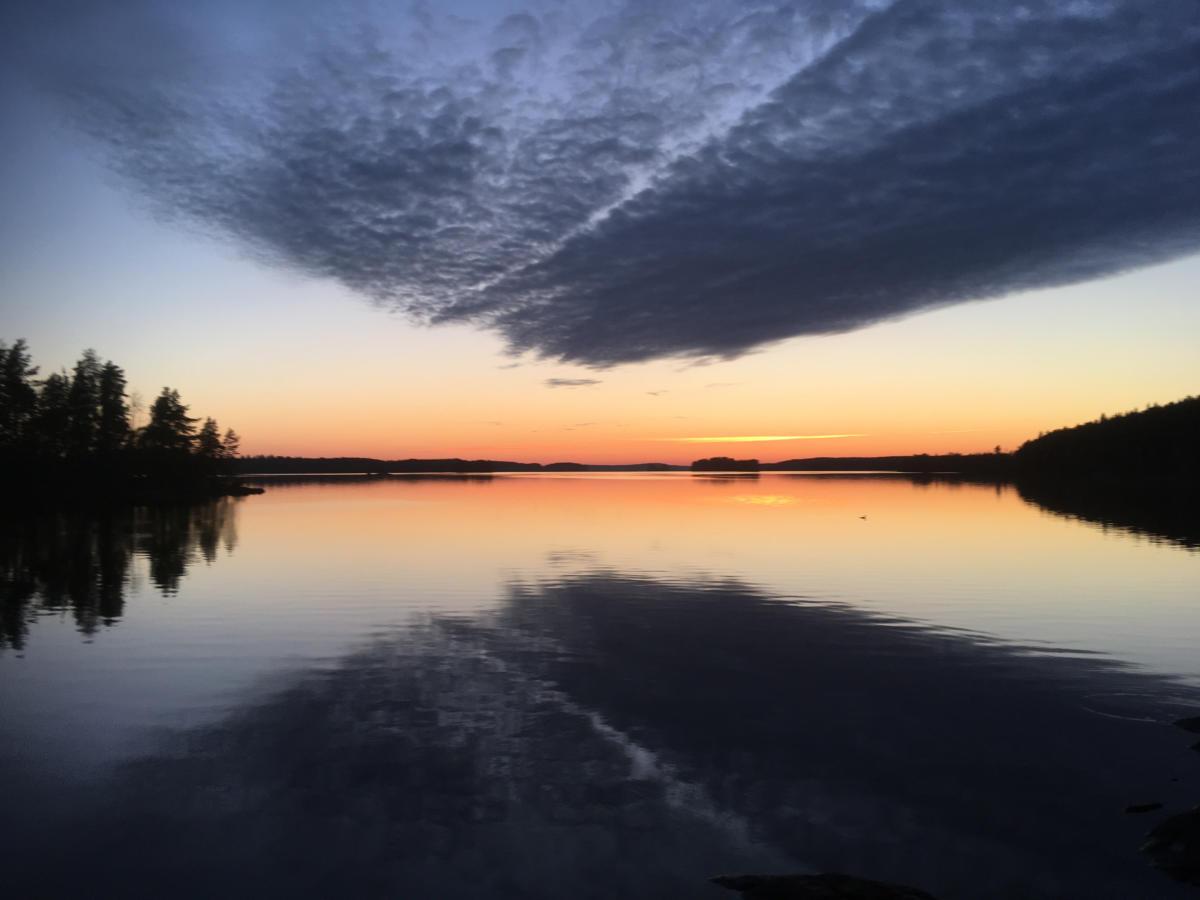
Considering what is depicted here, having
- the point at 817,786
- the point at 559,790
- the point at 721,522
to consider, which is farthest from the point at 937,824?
the point at 721,522

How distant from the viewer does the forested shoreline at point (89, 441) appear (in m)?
94.3

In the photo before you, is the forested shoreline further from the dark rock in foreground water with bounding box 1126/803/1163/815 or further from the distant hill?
the distant hill

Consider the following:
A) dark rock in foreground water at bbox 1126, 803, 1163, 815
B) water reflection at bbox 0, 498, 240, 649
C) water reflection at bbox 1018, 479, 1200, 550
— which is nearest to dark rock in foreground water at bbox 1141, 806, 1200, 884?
dark rock in foreground water at bbox 1126, 803, 1163, 815

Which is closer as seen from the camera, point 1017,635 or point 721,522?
point 1017,635

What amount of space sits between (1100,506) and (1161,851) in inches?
4094

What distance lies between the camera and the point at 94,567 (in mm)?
43125

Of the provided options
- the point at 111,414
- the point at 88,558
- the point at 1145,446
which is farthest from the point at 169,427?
the point at 1145,446

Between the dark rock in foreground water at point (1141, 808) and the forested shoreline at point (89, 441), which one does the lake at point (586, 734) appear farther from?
the forested shoreline at point (89, 441)

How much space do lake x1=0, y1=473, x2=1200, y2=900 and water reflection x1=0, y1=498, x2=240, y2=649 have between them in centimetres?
39

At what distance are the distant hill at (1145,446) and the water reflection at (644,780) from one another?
17465 centimetres

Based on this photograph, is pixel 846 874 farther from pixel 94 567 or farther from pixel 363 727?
pixel 94 567

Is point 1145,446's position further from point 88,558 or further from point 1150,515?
point 88,558

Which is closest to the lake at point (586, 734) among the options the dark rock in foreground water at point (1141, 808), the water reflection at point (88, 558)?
the dark rock in foreground water at point (1141, 808)

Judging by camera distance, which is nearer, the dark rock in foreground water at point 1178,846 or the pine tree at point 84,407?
the dark rock in foreground water at point 1178,846
